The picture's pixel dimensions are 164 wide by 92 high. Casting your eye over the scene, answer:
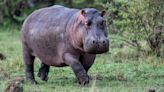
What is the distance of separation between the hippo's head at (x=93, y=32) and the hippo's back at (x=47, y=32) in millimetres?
623

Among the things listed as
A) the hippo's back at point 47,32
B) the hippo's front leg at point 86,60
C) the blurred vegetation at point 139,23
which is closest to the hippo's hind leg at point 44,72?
the hippo's back at point 47,32

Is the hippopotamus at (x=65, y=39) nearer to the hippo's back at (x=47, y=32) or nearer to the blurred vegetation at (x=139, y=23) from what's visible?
the hippo's back at (x=47, y=32)

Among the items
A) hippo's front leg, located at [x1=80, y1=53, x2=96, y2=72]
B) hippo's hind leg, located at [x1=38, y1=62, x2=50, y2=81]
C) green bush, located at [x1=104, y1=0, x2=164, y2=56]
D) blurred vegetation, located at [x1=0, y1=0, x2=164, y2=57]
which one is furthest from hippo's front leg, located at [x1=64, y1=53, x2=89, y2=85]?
green bush, located at [x1=104, y1=0, x2=164, y2=56]

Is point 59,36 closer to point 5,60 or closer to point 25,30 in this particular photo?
point 25,30

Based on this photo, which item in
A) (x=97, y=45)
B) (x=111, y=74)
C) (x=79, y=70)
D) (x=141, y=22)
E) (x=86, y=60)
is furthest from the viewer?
(x=141, y=22)

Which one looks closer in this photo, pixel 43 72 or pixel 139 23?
pixel 43 72

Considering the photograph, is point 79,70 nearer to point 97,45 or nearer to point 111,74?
point 97,45

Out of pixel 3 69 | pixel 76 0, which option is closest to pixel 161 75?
pixel 3 69

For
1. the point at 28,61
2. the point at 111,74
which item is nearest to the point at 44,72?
the point at 28,61

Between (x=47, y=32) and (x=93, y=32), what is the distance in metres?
1.17

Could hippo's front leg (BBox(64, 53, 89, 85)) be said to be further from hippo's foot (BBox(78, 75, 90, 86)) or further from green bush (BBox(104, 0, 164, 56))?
green bush (BBox(104, 0, 164, 56))

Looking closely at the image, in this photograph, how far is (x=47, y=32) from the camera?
9.34m

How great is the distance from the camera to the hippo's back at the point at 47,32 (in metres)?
9.22

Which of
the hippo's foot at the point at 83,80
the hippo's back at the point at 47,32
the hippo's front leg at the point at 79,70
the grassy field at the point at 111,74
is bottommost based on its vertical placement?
the grassy field at the point at 111,74
